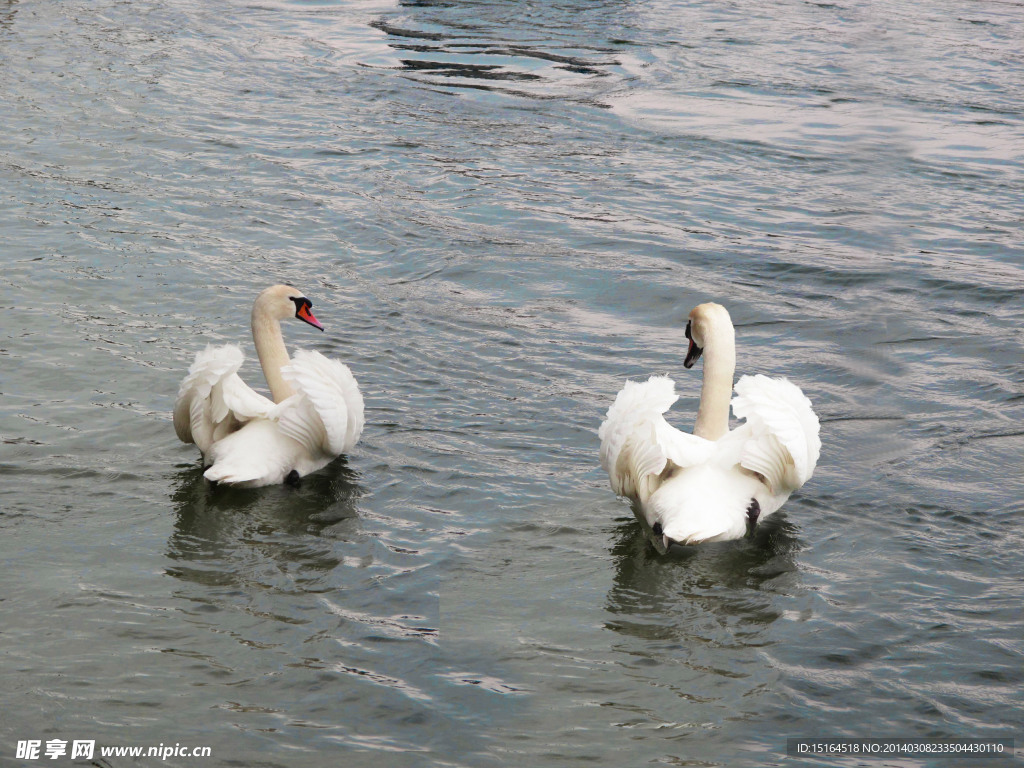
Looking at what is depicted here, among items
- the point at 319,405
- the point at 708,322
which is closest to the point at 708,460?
the point at 708,322

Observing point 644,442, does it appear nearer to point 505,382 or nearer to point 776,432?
point 776,432

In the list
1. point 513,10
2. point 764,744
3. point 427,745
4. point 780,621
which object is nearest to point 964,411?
point 780,621

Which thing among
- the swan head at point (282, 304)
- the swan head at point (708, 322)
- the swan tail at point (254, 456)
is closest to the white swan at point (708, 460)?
the swan head at point (708, 322)

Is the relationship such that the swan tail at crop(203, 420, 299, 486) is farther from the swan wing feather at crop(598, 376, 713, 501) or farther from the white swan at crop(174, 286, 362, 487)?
the swan wing feather at crop(598, 376, 713, 501)

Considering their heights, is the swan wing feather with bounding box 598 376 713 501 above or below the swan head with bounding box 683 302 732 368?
below

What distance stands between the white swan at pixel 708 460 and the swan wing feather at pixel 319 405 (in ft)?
4.81

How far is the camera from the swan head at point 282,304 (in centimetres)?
770

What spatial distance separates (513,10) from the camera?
2055cm

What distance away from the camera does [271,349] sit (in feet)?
25.5

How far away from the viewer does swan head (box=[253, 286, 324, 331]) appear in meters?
7.70

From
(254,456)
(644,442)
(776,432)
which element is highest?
(776,432)

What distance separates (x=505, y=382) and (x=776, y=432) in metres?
2.72

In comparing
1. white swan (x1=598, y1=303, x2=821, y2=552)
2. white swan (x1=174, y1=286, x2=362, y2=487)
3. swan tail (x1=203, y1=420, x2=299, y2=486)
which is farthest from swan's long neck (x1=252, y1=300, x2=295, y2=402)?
white swan (x1=598, y1=303, x2=821, y2=552)

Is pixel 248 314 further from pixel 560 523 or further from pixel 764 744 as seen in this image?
pixel 764 744
